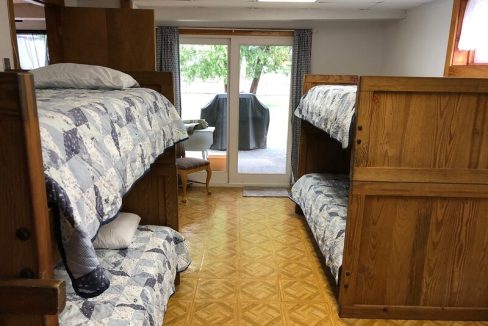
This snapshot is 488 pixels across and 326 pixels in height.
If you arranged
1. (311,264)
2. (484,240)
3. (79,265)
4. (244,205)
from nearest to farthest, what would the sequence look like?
(79,265)
(484,240)
(311,264)
(244,205)

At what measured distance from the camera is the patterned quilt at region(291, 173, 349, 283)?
2.42 metres

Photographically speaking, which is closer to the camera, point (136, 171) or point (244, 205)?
point (136, 171)

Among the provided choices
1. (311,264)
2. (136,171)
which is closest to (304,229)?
(311,264)

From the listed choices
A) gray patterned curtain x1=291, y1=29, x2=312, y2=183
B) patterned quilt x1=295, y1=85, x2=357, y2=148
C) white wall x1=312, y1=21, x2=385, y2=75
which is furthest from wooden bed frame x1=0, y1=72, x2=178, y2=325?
white wall x1=312, y1=21, x2=385, y2=75

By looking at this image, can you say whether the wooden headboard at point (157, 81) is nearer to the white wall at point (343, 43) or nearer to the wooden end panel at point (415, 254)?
the wooden end panel at point (415, 254)

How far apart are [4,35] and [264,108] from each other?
317 centimetres

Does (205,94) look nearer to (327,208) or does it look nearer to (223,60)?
(223,60)

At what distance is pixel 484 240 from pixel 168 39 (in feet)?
12.2

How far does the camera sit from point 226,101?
481 cm

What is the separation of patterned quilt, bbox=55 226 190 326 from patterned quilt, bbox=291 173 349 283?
3.29 feet

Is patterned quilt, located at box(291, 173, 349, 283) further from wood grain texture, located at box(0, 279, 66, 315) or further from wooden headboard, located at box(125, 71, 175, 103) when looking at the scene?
wood grain texture, located at box(0, 279, 66, 315)

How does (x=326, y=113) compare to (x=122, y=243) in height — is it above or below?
above

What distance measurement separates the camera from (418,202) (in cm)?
212

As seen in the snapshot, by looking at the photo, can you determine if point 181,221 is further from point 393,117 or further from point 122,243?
point 393,117
